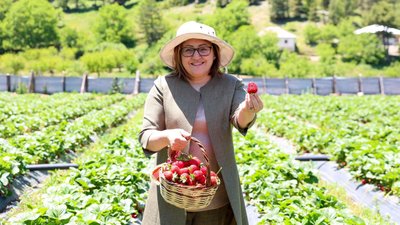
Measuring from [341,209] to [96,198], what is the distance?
2.41 m

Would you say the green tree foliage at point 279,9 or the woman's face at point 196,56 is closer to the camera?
the woman's face at point 196,56

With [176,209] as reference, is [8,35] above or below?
below

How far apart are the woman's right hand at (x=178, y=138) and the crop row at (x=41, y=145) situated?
3786 mm

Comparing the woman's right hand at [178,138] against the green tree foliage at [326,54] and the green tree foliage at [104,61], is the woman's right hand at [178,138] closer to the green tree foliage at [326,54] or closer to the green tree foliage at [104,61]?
the green tree foliage at [104,61]

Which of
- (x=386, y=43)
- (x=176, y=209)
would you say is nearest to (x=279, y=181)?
(x=176, y=209)

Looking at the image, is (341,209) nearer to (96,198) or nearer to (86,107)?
(96,198)

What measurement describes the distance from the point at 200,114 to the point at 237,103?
0.76ft

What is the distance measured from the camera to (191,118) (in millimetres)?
2828

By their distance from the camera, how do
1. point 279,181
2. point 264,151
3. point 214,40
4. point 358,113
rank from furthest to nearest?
point 358,113 < point 264,151 < point 279,181 < point 214,40

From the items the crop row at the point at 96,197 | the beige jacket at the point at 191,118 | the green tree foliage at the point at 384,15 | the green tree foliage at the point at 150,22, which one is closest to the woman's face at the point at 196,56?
the beige jacket at the point at 191,118

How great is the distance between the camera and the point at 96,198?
468 cm

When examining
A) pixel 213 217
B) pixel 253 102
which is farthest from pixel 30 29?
pixel 253 102

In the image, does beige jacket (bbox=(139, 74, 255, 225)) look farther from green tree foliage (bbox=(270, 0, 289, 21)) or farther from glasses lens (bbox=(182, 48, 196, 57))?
green tree foliage (bbox=(270, 0, 289, 21))

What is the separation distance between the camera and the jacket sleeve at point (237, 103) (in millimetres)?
2793
